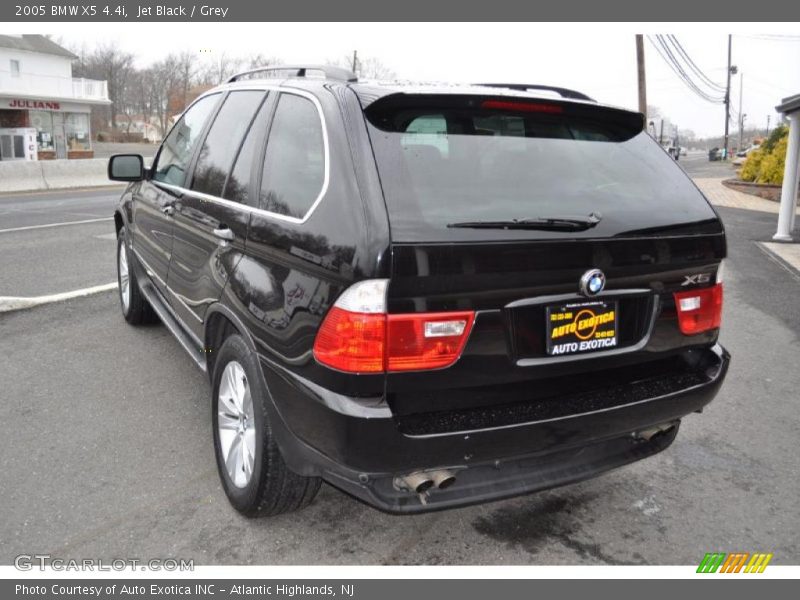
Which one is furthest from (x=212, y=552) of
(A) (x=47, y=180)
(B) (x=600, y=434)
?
(A) (x=47, y=180)

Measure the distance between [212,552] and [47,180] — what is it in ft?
68.4

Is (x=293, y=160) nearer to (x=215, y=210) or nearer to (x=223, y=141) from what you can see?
(x=215, y=210)

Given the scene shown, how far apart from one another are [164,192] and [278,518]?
232 cm

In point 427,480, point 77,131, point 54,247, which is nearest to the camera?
point 427,480

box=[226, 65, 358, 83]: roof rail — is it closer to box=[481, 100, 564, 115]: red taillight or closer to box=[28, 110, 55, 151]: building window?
box=[481, 100, 564, 115]: red taillight

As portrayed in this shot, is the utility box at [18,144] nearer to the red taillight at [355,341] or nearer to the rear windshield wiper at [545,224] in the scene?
the red taillight at [355,341]

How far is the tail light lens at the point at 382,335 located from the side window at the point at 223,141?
4.68ft

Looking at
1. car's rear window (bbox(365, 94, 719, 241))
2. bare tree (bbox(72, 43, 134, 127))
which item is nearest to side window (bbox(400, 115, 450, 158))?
car's rear window (bbox(365, 94, 719, 241))

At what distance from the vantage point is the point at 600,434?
2.64 m

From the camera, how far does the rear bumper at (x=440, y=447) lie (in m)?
2.30

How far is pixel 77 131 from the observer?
144ft

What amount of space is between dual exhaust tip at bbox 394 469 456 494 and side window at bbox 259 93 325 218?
1.04 m

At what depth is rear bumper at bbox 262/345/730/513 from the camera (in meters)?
2.30

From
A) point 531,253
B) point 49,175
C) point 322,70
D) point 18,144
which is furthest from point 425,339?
point 18,144
